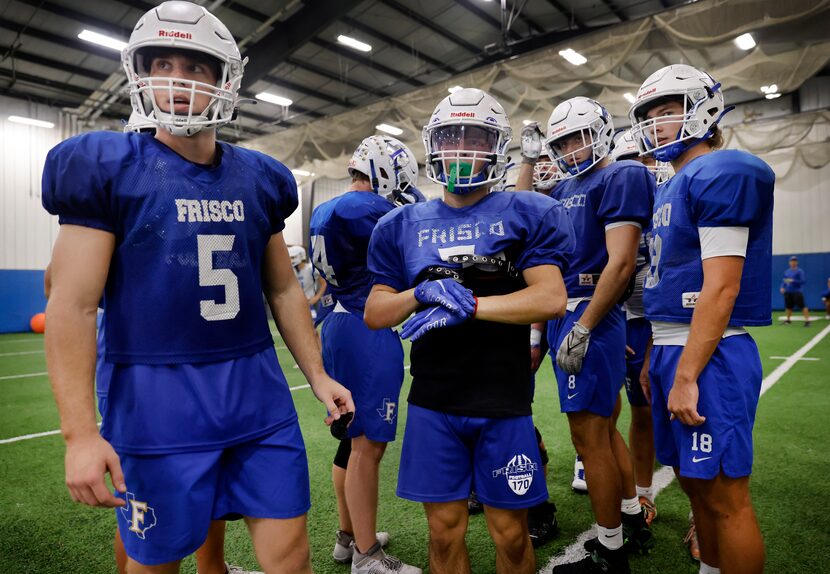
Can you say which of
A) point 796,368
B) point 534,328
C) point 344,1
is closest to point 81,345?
point 534,328

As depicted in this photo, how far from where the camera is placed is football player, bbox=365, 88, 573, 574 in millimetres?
2113

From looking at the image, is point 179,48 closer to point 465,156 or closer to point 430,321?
point 465,156

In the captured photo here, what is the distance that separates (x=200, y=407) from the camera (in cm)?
171

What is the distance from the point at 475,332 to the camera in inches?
87.4

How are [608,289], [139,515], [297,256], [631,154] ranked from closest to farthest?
[139,515], [608,289], [631,154], [297,256]

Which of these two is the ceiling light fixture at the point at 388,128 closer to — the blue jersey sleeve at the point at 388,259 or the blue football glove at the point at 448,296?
the blue jersey sleeve at the point at 388,259

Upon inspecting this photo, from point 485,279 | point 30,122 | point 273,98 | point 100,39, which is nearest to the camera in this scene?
point 485,279

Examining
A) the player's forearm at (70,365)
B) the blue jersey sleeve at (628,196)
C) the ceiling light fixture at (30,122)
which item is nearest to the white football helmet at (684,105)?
the blue jersey sleeve at (628,196)

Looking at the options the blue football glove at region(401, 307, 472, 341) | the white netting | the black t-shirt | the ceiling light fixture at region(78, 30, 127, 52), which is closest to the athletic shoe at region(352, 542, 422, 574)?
the black t-shirt

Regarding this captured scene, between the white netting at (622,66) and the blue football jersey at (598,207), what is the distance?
523 centimetres

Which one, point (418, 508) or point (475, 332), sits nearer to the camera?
point (475, 332)

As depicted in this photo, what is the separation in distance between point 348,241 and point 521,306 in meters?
1.33

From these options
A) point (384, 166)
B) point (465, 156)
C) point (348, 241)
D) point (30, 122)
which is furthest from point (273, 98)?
point (465, 156)

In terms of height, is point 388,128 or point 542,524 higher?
point 388,128
